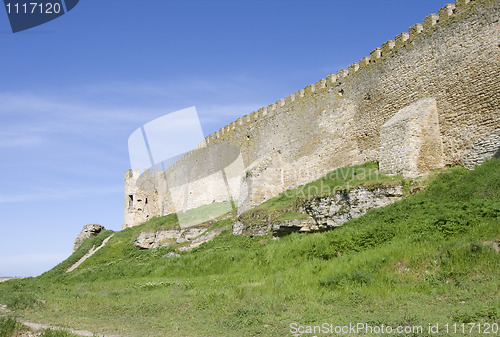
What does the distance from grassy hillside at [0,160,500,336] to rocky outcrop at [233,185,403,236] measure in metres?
0.82

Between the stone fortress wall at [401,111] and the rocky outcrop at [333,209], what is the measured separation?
5.48 ft

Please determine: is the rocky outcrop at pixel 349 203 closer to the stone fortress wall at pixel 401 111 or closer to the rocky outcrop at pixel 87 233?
the stone fortress wall at pixel 401 111

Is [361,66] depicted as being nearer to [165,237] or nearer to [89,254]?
[165,237]

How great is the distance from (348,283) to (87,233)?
1125 inches

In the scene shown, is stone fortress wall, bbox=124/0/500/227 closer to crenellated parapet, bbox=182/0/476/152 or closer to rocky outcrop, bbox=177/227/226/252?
crenellated parapet, bbox=182/0/476/152

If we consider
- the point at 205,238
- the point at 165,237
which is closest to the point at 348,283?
the point at 205,238

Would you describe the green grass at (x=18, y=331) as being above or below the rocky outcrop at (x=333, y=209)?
below

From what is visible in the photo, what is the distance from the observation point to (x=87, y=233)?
33.7 m

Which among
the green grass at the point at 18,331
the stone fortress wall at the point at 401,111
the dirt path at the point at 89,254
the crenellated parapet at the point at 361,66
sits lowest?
the green grass at the point at 18,331

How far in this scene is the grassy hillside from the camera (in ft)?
23.3

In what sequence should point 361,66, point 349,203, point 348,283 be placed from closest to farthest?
point 348,283 < point 349,203 < point 361,66

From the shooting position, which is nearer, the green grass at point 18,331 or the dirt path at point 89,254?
the green grass at point 18,331

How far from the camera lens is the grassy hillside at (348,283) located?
7.10 metres

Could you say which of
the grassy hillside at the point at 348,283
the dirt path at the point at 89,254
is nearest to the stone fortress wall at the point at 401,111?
the grassy hillside at the point at 348,283
